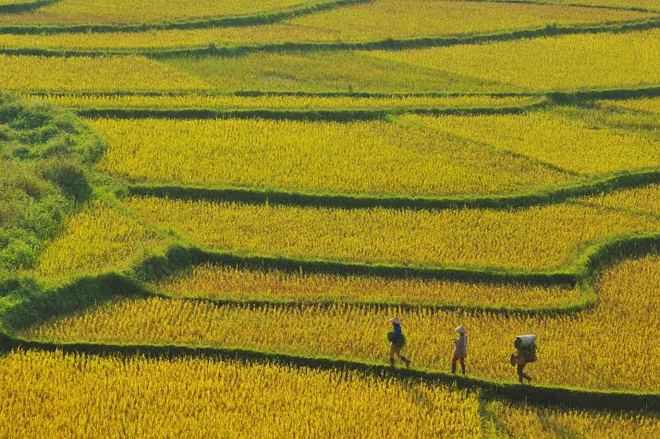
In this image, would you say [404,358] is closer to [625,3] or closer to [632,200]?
[632,200]

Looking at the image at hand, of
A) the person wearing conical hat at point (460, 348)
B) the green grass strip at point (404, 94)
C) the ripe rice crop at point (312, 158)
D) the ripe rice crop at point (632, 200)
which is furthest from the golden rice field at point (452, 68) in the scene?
the person wearing conical hat at point (460, 348)

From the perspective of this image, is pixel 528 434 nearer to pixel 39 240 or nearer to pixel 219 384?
pixel 219 384

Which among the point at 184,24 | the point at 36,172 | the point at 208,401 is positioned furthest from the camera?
the point at 184,24

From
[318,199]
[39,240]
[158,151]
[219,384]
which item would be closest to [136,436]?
[219,384]

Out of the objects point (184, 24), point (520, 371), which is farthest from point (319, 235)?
point (184, 24)

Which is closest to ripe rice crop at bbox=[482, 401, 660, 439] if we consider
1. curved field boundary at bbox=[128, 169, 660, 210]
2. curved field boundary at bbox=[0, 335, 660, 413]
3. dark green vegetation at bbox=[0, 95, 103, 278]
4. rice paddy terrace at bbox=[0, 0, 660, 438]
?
rice paddy terrace at bbox=[0, 0, 660, 438]

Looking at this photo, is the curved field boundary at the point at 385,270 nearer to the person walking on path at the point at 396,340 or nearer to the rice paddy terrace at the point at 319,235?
the rice paddy terrace at the point at 319,235
